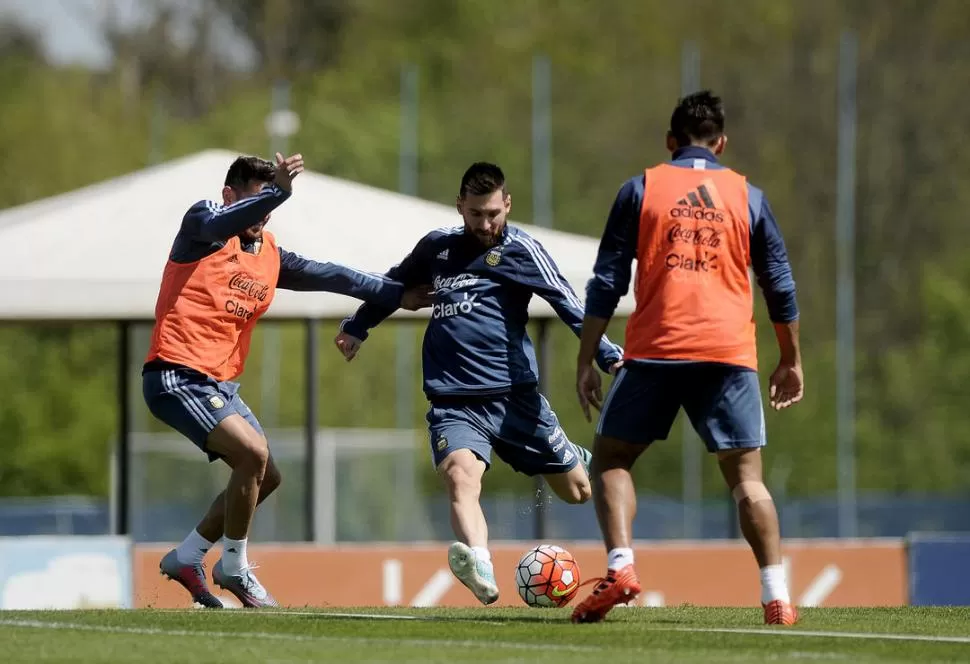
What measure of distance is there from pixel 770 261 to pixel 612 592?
141 centimetres

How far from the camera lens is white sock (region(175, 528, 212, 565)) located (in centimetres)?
967

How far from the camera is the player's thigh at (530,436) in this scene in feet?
29.8

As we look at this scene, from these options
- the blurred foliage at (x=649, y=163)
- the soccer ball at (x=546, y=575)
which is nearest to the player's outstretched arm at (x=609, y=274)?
the soccer ball at (x=546, y=575)

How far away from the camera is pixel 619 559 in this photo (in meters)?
7.60

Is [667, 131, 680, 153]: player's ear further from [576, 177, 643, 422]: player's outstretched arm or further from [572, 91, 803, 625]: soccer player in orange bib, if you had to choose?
[576, 177, 643, 422]: player's outstretched arm

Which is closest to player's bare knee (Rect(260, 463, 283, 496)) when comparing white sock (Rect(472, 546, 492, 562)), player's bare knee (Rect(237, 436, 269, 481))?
player's bare knee (Rect(237, 436, 269, 481))

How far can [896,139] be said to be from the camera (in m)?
35.3

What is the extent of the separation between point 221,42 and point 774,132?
1817cm

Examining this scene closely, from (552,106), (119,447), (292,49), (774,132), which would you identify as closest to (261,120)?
(552,106)

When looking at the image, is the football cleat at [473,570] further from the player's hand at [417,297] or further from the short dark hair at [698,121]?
the short dark hair at [698,121]

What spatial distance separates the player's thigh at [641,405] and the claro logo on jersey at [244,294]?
2318 millimetres

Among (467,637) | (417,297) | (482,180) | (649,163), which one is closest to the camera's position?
(467,637)

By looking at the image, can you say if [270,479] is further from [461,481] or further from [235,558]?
[461,481]

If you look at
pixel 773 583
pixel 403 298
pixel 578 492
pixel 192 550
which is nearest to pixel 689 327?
pixel 773 583
